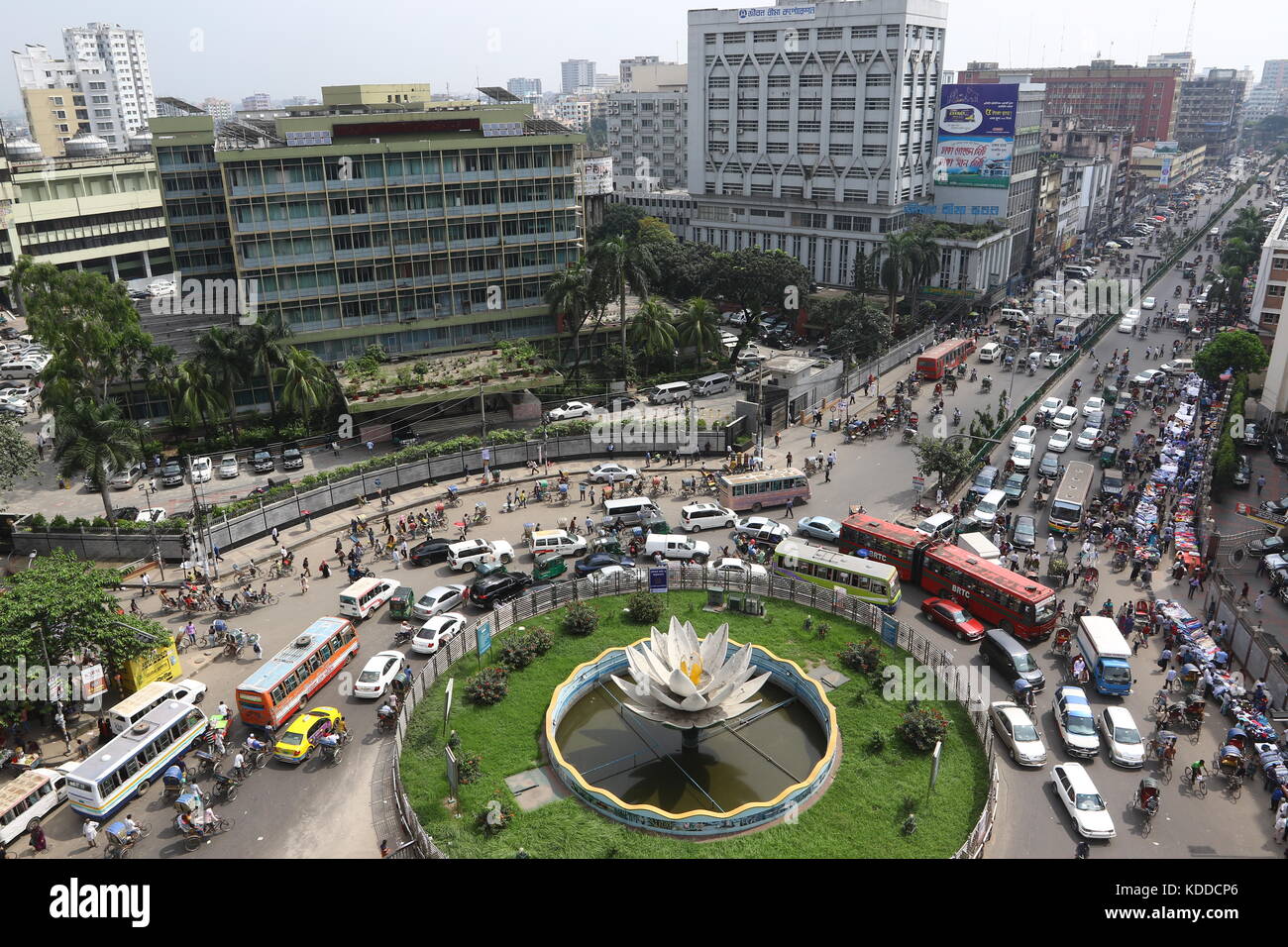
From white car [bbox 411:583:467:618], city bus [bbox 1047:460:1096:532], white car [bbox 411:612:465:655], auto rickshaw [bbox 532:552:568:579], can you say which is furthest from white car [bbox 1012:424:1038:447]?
white car [bbox 411:612:465:655]

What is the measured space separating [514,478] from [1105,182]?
129 metres

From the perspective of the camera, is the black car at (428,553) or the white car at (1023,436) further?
the white car at (1023,436)

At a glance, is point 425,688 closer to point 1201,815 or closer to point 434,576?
point 434,576

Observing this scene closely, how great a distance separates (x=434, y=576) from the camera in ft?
139

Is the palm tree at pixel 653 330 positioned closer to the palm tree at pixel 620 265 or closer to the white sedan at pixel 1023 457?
the palm tree at pixel 620 265

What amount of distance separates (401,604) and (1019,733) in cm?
2457

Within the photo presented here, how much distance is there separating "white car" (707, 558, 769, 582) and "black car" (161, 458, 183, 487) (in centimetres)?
3451

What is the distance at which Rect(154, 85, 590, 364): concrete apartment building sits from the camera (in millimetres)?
63000

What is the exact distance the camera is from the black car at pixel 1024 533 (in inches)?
1773

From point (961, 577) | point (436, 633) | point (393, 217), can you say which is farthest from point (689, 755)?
point (393, 217)

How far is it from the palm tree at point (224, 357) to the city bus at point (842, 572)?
37719mm

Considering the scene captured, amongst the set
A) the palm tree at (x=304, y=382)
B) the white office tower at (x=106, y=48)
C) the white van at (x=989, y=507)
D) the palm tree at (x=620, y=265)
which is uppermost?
the white office tower at (x=106, y=48)

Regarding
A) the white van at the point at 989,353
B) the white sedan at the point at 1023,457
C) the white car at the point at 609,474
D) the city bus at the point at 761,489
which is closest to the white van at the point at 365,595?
the white car at the point at 609,474
